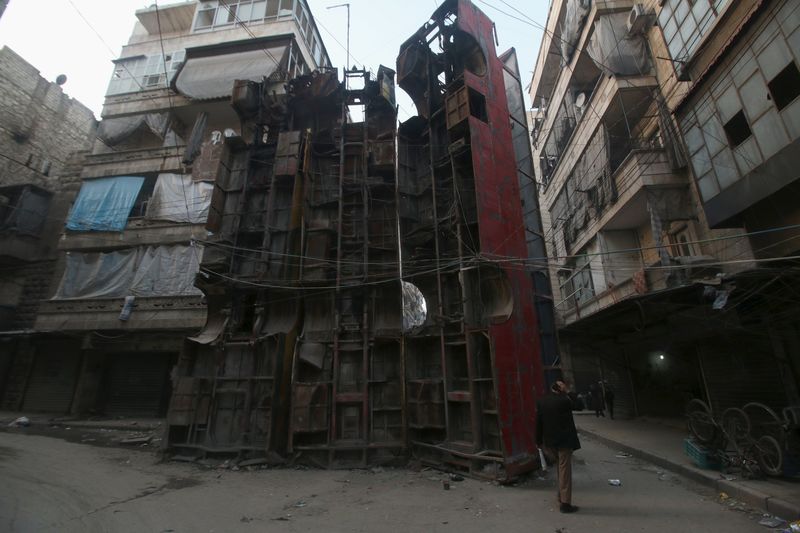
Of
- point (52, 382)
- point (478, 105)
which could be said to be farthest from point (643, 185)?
point (52, 382)

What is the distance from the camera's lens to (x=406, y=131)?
12539mm

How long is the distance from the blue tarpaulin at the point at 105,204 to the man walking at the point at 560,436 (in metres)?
21.0

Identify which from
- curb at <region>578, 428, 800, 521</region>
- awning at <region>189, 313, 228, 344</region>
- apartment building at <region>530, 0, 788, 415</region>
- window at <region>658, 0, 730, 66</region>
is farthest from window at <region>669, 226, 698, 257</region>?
awning at <region>189, 313, 228, 344</region>

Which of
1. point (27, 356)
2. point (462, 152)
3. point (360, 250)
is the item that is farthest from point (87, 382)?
point (462, 152)

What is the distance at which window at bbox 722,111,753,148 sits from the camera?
9.62 m

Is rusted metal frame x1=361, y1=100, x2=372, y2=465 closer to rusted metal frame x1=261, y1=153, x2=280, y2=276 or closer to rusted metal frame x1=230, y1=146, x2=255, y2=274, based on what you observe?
rusted metal frame x1=261, y1=153, x2=280, y2=276

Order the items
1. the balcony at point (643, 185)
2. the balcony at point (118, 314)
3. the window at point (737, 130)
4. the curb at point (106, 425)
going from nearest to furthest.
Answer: the window at point (737, 130)
the balcony at point (643, 185)
the curb at point (106, 425)
the balcony at point (118, 314)

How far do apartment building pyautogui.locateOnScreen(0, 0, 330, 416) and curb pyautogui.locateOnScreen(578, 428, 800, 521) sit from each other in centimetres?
1603

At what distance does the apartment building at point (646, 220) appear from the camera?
10070 millimetres

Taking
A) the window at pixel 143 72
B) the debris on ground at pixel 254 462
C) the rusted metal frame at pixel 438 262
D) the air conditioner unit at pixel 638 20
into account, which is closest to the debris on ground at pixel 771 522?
the rusted metal frame at pixel 438 262

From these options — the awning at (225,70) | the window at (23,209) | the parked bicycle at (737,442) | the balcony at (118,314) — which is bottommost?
the parked bicycle at (737,442)

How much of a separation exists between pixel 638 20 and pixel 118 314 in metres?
25.4

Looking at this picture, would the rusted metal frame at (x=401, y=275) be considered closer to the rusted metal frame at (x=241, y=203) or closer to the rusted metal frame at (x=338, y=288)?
the rusted metal frame at (x=338, y=288)

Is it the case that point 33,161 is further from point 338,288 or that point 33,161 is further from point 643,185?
point 643,185
